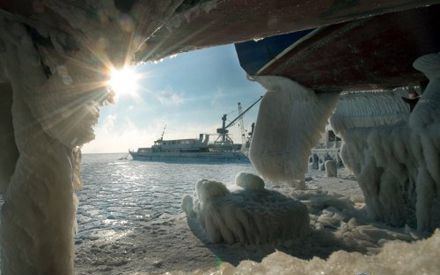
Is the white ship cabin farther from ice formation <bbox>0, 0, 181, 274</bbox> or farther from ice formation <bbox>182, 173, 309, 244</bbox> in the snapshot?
ice formation <bbox>0, 0, 181, 274</bbox>

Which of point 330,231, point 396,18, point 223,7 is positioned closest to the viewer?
point 223,7

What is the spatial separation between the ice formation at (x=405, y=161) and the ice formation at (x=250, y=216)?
1.50 m

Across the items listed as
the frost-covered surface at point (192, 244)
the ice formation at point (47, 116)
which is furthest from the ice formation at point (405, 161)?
the ice formation at point (47, 116)

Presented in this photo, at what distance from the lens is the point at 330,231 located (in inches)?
214

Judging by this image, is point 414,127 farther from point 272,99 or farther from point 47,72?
point 47,72

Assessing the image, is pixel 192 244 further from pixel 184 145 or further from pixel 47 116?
pixel 184 145

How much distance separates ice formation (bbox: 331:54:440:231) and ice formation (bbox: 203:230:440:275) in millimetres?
2742

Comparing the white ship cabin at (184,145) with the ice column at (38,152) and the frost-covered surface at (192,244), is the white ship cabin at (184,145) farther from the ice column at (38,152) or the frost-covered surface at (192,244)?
the ice column at (38,152)

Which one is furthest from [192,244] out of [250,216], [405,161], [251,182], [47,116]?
[47,116]

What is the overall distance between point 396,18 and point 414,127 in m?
1.60

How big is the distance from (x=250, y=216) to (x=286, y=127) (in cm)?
240

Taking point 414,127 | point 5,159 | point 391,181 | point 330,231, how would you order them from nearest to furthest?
point 5,159 < point 414,127 < point 391,181 < point 330,231

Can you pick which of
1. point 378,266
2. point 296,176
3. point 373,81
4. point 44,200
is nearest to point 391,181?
point 296,176

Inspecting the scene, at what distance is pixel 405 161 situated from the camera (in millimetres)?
4504
